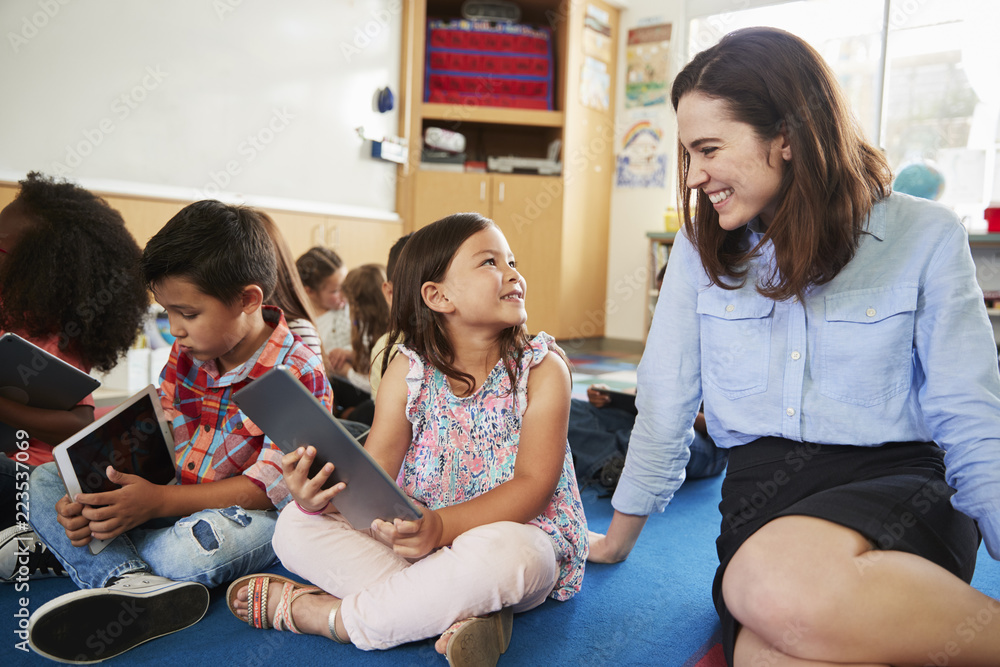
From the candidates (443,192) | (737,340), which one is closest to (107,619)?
(737,340)

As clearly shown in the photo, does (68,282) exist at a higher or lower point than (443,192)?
lower

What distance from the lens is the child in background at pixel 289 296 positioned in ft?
4.54

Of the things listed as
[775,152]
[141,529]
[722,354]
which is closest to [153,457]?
[141,529]

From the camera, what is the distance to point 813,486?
32.6 inches

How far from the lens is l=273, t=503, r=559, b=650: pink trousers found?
85 cm

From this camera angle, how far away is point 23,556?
1.05 m

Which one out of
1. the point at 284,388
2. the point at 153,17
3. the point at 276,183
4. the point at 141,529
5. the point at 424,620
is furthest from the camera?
the point at 276,183

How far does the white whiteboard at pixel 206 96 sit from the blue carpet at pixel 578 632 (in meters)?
1.88

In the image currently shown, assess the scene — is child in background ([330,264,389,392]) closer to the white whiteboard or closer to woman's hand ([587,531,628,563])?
woman's hand ([587,531,628,563])

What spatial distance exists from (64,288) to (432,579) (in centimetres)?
91

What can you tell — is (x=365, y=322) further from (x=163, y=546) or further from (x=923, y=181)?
(x=923, y=181)

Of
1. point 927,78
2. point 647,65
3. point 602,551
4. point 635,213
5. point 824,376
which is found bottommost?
point 602,551

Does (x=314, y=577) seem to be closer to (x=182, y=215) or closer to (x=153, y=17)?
(x=182, y=215)

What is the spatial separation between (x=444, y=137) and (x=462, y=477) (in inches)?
119
